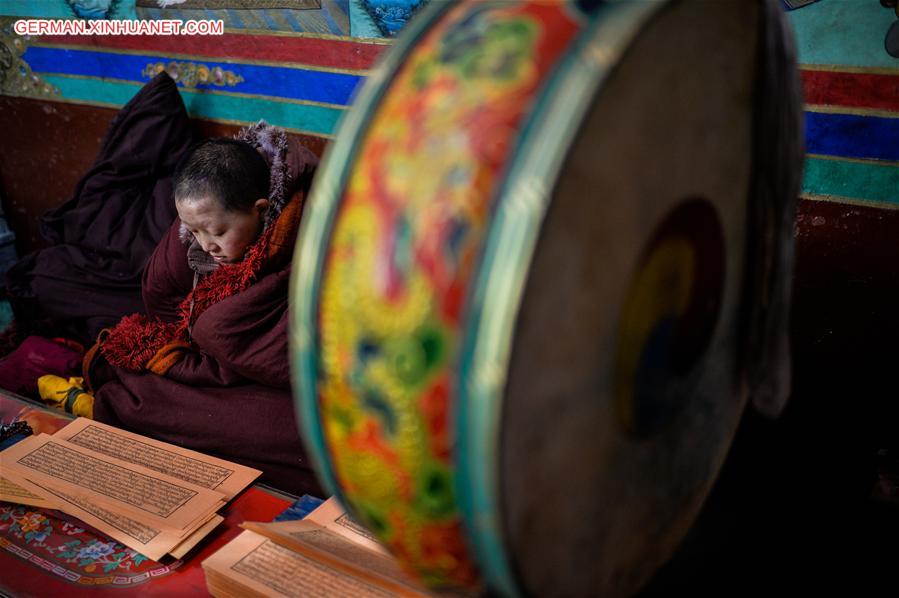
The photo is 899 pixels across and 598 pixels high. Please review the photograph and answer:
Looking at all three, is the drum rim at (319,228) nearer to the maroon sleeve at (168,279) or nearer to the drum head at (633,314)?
the drum head at (633,314)

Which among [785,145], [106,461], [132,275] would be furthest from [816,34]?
[132,275]

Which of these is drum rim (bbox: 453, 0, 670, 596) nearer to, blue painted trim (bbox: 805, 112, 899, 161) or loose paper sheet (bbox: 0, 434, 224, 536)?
loose paper sheet (bbox: 0, 434, 224, 536)

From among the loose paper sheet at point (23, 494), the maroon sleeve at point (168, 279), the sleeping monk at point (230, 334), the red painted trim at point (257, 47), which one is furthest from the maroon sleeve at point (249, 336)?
the red painted trim at point (257, 47)

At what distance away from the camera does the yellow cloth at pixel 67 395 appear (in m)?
2.38

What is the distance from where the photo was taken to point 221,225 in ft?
7.04

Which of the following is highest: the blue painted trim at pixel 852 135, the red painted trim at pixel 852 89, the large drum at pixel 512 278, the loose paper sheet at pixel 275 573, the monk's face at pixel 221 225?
the large drum at pixel 512 278

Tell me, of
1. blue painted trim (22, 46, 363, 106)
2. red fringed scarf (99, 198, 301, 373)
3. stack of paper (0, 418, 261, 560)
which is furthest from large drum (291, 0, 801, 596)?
blue painted trim (22, 46, 363, 106)

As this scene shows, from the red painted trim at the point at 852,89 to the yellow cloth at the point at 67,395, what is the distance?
232cm

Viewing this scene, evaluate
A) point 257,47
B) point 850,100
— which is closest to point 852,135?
point 850,100

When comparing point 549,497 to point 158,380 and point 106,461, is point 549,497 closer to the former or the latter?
point 106,461

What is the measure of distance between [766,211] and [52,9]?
3.37 metres

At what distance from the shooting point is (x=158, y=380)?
2.28 meters

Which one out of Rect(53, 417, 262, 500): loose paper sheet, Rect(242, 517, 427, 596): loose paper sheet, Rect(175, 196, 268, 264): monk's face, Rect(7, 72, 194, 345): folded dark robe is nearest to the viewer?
Rect(242, 517, 427, 596): loose paper sheet

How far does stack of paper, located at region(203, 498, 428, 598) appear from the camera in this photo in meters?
1.25
